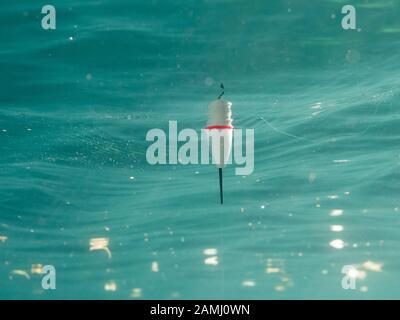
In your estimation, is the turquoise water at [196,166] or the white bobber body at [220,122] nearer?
the white bobber body at [220,122]

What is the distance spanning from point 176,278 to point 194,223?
4.56 feet

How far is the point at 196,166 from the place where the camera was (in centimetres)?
2097

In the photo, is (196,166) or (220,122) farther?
(196,166)

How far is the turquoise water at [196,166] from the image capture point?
68.1ft

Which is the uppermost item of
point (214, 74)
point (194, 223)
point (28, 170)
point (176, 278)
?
point (214, 74)

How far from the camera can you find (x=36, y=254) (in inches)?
831

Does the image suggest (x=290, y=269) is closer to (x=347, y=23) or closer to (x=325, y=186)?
(x=325, y=186)

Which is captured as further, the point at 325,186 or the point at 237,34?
the point at 237,34

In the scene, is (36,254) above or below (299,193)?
below

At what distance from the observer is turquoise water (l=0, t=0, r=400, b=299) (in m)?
20.8

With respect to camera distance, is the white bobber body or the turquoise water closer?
the white bobber body

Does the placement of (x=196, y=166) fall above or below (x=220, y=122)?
above

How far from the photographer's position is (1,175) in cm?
2116

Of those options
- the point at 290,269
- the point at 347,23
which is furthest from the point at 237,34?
the point at 290,269
